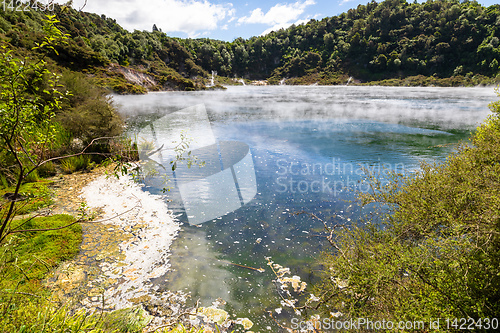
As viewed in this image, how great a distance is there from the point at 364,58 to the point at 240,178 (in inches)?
6475

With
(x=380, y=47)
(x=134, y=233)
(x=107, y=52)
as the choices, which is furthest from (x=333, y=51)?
(x=134, y=233)

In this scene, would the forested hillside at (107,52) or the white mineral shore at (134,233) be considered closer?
the white mineral shore at (134,233)

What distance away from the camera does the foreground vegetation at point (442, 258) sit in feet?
9.34

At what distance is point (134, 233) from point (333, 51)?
184493 millimetres

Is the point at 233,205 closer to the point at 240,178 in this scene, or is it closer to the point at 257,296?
the point at 240,178

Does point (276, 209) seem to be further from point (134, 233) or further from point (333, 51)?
point (333, 51)

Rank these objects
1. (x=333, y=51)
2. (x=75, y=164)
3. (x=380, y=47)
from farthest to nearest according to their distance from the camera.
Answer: (x=333, y=51)
(x=380, y=47)
(x=75, y=164)

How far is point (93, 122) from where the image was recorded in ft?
37.2

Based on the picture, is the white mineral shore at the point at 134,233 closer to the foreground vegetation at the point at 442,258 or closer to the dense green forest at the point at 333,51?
the foreground vegetation at the point at 442,258

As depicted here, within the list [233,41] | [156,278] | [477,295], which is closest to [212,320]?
[156,278]

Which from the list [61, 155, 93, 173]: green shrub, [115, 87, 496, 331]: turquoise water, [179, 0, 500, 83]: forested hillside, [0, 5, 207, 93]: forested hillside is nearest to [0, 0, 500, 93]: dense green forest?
[0, 5, 207, 93]: forested hillside

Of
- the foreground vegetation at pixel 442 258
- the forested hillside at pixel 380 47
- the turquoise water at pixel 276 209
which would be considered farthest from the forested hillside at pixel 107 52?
the forested hillside at pixel 380 47

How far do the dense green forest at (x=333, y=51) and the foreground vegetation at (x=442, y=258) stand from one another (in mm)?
57999

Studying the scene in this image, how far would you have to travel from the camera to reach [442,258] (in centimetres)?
329
